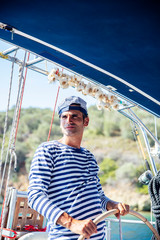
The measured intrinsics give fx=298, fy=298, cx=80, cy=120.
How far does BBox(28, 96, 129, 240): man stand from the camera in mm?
962

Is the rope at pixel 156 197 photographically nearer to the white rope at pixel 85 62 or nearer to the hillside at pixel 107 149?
the white rope at pixel 85 62

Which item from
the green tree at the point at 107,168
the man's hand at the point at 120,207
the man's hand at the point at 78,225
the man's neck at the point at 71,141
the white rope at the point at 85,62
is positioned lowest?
the man's hand at the point at 78,225

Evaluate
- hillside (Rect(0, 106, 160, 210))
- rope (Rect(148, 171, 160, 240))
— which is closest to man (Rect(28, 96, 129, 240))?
rope (Rect(148, 171, 160, 240))

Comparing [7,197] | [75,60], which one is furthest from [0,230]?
[75,60]

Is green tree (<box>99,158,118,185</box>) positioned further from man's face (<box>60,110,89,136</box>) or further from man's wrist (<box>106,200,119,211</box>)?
man's face (<box>60,110,89,136</box>)

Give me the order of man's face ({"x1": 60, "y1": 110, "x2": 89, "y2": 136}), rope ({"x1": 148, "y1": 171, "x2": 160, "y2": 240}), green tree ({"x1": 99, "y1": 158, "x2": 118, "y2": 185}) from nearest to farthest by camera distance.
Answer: man's face ({"x1": 60, "y1": 110, "x2": 89, "y2": 136}) < rope ({"x1": 148, "y1": 171, "x2": 160, "y2": 240}) < green tree ({"x1": 99, "y1": 158, "x2": 118, "y2": 185})

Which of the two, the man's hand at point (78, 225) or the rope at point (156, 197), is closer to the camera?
the man's hand at point (78, 225)

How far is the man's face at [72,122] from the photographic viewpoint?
1157 millimetres

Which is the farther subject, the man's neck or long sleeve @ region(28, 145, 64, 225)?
the man's neck

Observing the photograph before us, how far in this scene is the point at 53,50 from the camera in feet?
5.35


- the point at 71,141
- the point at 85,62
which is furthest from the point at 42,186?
the point at 85,62

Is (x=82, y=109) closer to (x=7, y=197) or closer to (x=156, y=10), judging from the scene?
(x=156, y=10)

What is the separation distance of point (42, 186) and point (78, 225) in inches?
6.8

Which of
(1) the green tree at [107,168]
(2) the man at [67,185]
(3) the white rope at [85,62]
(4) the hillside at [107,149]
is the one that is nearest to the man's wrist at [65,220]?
(2) the man at [67,185]
